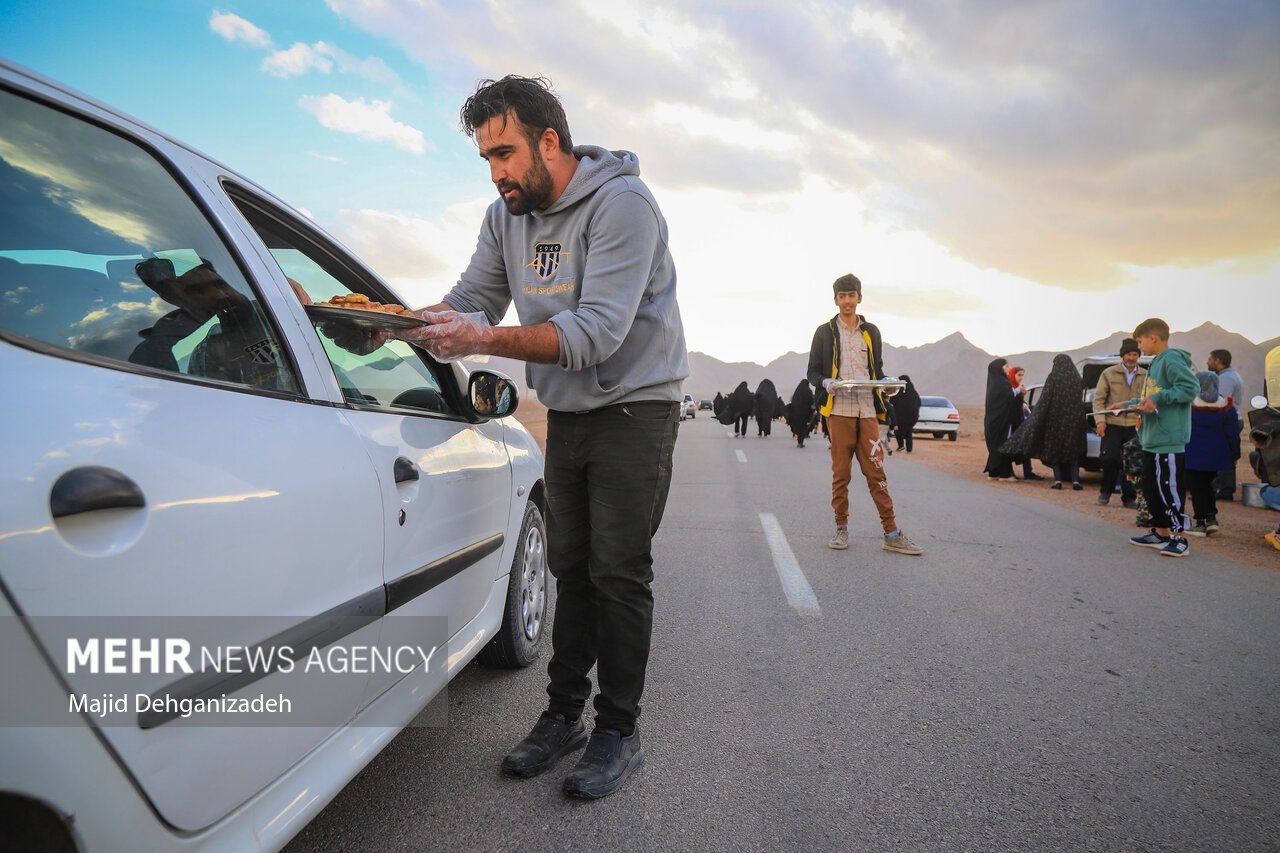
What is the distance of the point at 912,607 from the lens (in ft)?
13.5

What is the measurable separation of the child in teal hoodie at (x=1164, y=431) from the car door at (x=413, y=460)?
551cm

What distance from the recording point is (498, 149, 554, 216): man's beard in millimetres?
2273

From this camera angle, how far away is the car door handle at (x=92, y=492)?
989 mm

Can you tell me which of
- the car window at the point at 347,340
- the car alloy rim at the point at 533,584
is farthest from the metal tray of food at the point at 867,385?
the car window at the point at 347,340

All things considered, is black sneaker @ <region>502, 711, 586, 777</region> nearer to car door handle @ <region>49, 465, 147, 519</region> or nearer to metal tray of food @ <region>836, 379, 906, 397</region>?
car door handle @ <region>49, 465, 147, 519</region>

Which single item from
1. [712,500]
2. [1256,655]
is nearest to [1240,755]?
[1256,655]

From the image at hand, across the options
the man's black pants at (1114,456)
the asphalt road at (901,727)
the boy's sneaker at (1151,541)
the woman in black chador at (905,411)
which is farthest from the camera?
the woman in black chador at (905,411)

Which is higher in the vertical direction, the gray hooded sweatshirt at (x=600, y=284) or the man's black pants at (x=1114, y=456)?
the gray hooded sweatshirt at (x=600, y=284)

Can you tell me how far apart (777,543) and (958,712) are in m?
3.09

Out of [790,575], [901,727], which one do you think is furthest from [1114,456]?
[901,727]

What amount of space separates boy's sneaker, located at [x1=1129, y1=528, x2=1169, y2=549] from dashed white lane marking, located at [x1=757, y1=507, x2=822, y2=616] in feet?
9.80

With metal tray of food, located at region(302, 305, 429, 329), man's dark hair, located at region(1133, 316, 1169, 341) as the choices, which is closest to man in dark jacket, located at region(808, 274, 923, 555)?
man's dark hair, located at region(1133, 316, 1169, 341)

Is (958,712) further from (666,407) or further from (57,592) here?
(57,592)
